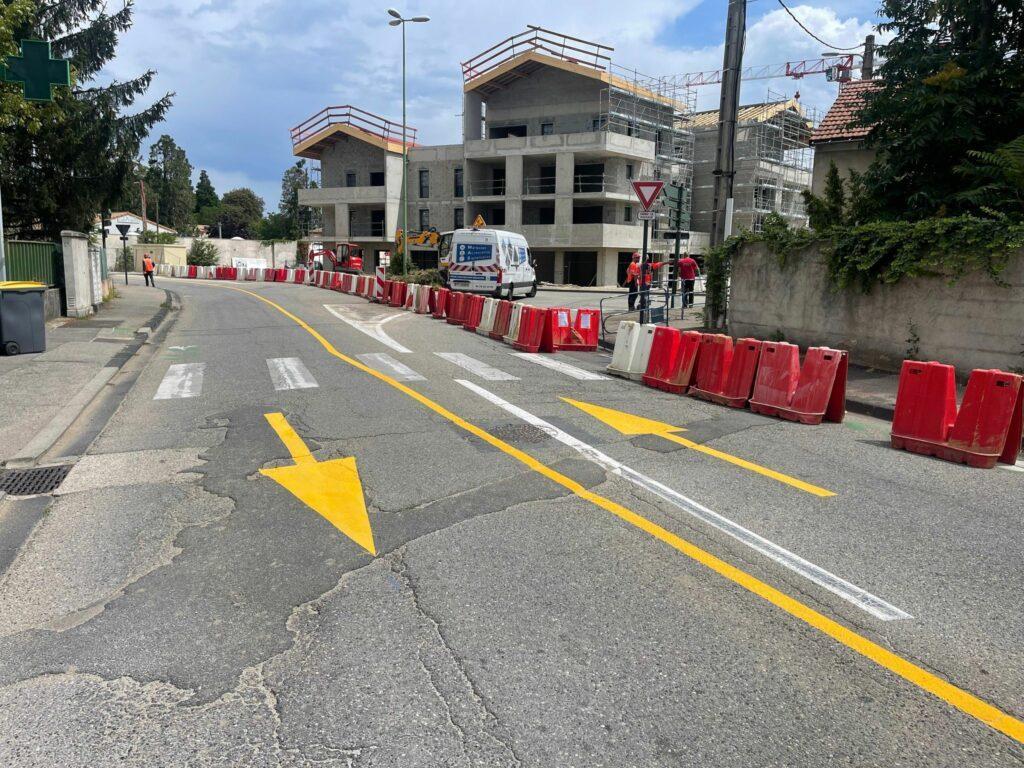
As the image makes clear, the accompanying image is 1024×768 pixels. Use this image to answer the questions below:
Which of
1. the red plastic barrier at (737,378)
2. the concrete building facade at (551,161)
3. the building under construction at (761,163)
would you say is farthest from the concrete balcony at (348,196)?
the red plastic barrier at (737,378)

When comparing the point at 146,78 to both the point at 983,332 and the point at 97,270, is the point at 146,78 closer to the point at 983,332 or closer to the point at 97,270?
the point at 97,270

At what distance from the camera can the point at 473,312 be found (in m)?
18.1

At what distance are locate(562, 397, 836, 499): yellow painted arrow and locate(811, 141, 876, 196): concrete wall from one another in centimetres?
1563

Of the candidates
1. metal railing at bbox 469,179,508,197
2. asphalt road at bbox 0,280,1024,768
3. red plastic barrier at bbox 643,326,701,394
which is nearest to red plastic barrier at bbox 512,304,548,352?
red plastic barrier at bbox 643,326,701,394

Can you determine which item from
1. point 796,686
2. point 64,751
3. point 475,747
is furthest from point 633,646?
point 64,751

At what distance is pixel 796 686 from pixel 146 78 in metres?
24.7

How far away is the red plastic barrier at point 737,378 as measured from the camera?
367 inches

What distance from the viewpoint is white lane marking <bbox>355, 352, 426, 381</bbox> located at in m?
11.1

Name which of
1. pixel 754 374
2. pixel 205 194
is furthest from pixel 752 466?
pixel 205 194

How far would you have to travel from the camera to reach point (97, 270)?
71.1ft

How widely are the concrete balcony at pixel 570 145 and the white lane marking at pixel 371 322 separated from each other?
24233 mm

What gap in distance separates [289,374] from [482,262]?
48.2 feet

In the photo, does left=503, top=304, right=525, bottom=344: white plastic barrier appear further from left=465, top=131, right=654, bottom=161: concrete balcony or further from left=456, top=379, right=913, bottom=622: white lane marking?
left=465, top=131, right=654, bottom=161: concrete balcony

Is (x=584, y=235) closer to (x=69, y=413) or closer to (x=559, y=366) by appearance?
(x=559, y=366)
